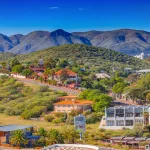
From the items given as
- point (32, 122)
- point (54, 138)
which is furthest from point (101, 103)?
point (54, 138)

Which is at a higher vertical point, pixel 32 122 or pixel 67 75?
pixel 67 75

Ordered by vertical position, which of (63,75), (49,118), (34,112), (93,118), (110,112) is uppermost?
(63,75)

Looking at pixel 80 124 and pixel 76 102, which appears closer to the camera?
pixel 80 124

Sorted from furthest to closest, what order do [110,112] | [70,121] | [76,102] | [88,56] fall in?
1. [88,56]
2. [76,102]
3. [70,121]
4. [110,112]

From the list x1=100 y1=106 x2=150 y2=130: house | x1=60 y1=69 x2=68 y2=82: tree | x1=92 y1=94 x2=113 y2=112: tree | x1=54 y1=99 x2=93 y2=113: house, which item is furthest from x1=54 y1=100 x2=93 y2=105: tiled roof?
x1=60 y1=69 x2=68 y2=82: tree

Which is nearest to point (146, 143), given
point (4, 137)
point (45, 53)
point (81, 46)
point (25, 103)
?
point (4, 137)

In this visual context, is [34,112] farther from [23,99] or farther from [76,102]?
[23,99]
